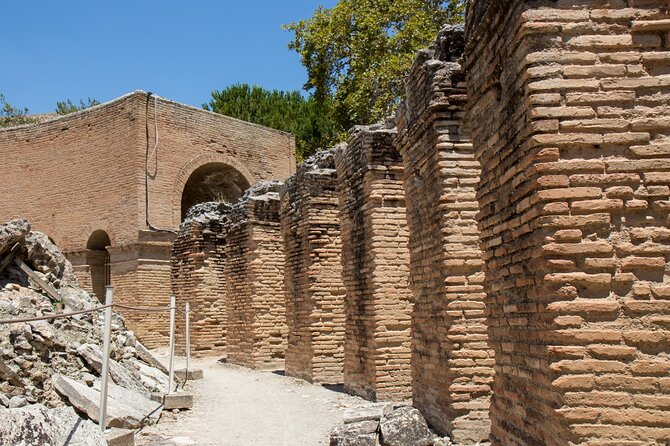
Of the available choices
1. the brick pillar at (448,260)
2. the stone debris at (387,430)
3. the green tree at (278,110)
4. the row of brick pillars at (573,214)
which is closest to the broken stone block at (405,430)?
the stone debris at (387,430)

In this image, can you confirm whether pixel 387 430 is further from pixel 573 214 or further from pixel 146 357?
pixel 146 357

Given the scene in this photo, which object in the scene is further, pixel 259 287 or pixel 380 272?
pixel 259 287

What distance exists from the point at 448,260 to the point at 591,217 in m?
2.84

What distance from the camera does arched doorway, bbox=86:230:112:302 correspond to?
2295 centimetres

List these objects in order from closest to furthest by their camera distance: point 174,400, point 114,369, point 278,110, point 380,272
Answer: point 114,369
point 174,400
point 380,272
point 278,110

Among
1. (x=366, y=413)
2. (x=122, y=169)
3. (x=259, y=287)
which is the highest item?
(x=122, y=169)

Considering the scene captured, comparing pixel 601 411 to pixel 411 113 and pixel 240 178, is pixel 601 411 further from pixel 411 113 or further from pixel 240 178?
pixel 240 178

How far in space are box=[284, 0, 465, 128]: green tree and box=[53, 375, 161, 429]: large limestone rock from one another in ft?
46.2

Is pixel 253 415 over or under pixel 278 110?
under

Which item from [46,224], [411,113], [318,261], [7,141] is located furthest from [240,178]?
[411,113]

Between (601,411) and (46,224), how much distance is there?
23764 mm

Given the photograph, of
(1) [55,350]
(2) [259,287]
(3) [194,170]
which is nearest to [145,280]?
(3) [194,170]

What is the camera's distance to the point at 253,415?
8945 millimetres

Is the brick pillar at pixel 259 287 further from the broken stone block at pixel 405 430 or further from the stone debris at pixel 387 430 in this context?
the broken stone block at pixel 405 430
